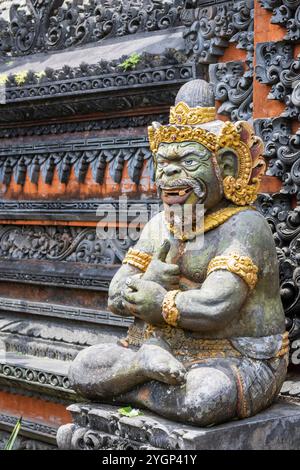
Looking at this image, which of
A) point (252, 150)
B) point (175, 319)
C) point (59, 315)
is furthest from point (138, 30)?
point (175, 319)

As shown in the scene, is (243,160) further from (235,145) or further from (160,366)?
(160,366)

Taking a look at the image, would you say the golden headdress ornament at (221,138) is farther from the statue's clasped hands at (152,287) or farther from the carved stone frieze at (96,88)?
the carved stone frieze at (96,88)

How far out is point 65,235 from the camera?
8984mm

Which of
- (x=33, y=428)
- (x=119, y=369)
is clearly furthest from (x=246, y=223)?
(x=33, y=428)

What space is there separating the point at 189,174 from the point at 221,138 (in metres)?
0.25

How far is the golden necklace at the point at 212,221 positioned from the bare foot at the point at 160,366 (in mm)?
629

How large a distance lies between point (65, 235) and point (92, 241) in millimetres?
394

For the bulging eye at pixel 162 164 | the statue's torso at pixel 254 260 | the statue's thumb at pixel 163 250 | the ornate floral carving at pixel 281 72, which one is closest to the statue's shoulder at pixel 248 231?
the statue's torso at pixel 254 260

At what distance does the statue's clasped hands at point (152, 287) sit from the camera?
18.3 ft

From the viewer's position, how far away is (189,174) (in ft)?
18.7

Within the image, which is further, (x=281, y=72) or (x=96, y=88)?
(x=96, y=88)

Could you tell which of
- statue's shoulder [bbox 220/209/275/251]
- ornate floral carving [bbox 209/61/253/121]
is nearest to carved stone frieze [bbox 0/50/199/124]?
ornate floral carving [bbox 209/61/253/121]

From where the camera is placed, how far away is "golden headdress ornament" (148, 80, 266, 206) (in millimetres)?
5711
